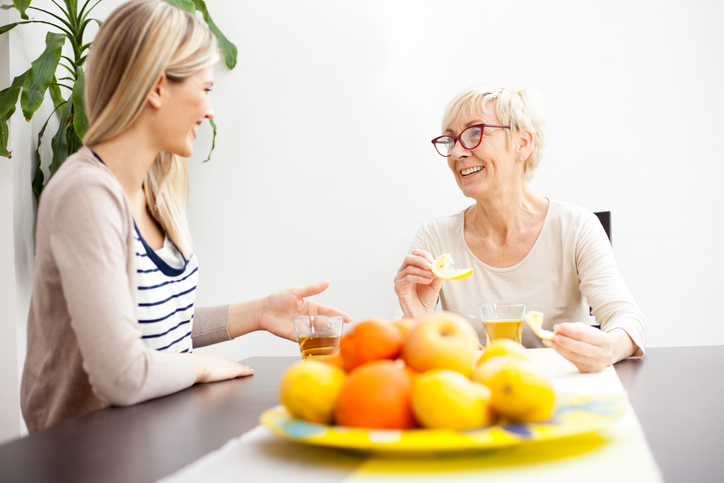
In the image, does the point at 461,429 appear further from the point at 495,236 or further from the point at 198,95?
the point at 495,236

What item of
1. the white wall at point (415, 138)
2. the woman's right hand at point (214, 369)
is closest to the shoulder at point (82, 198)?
the woman's right hand at point (214, 369)

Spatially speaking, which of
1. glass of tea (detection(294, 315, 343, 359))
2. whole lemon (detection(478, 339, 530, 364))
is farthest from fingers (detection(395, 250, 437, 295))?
whole lemon (detection(478, 339, 530, 364))

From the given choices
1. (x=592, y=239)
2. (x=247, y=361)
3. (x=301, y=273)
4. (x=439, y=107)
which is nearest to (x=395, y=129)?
(x=439, y=107)

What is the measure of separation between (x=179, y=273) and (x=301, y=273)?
5.54ft

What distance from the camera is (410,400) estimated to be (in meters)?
0.55

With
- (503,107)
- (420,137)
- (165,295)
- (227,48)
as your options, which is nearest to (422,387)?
(165,295)

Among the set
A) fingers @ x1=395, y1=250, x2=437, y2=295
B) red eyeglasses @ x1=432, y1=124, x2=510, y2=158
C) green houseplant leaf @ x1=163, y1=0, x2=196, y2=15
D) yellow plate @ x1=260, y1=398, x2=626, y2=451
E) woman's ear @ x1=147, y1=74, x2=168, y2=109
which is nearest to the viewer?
yellow plate @ x1=260, y1=398, x2=626, y2=451

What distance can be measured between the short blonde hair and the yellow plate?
1470 mm

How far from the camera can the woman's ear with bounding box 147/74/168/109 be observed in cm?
112

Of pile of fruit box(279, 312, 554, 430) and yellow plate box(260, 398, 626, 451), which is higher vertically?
pile of fruit box(279, 312, 554, 430)

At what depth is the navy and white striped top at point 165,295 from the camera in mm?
1145

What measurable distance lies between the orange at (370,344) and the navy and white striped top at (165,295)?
25.2 inches

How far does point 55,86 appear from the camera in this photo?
2.73 meters

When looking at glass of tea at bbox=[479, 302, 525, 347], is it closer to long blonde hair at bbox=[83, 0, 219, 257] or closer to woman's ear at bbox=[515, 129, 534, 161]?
long blonde hair at bbox=[83, 0, 219, 257]
